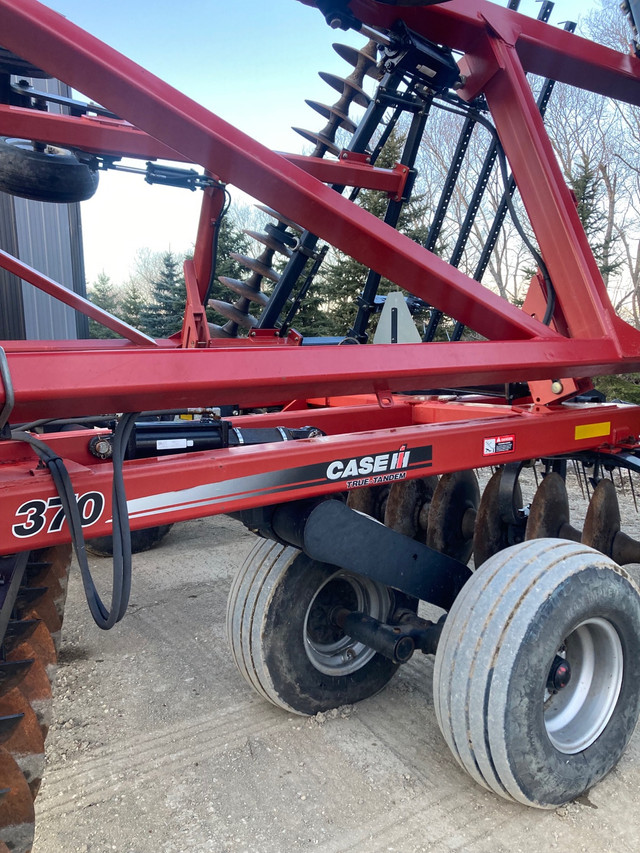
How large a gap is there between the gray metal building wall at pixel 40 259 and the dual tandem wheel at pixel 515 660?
22.5 feet

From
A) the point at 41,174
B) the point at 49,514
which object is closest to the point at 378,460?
the point at 49,514

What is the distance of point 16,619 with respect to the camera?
2193mm

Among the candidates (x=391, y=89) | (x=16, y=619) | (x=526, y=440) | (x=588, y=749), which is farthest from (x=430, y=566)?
(x=391, y=89)

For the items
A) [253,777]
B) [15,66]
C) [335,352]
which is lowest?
[253,777]

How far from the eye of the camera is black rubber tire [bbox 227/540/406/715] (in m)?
2.49

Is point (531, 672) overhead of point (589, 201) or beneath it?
beneath

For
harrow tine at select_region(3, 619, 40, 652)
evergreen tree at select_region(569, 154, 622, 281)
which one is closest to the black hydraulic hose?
harrow tine at select_region(3, 619, 40, 652)

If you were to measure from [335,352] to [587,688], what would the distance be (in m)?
1.39

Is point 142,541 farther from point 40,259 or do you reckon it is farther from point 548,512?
point 40,259

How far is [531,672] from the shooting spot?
6.34ft

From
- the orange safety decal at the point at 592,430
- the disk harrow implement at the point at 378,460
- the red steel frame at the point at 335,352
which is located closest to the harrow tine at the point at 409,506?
the disk harrow implement at the point at 378,460

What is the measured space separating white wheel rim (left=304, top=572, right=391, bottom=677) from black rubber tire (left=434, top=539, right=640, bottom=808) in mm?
673

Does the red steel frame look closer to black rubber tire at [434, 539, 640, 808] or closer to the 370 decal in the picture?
the 370 decal

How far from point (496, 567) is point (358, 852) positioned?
0.88 metres
